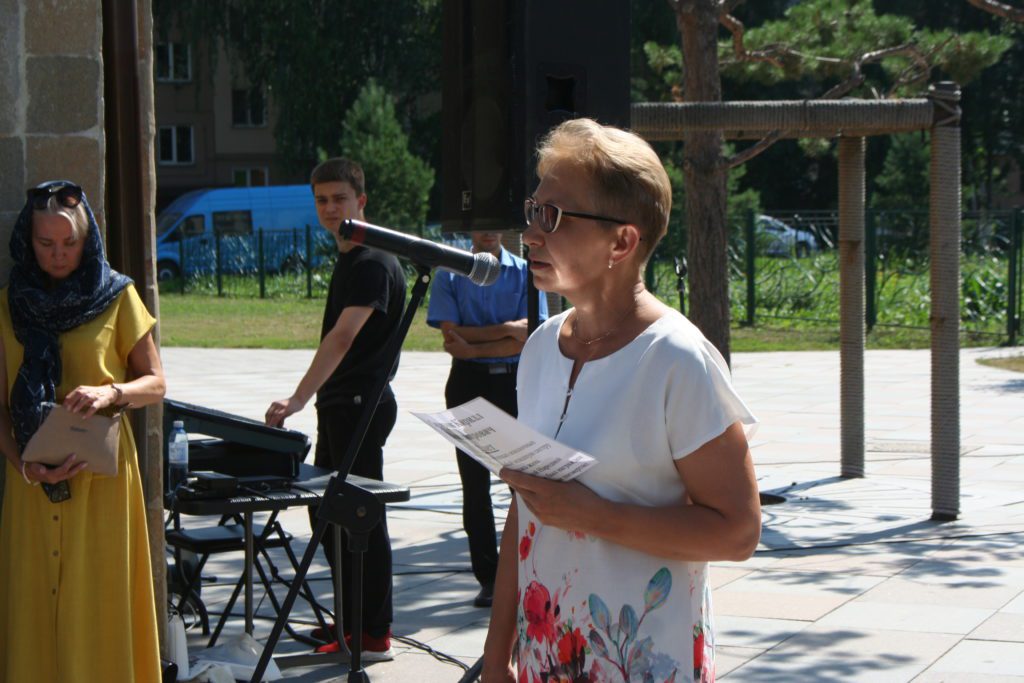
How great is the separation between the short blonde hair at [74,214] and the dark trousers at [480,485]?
7.74ft

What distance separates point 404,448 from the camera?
11062 millimetres

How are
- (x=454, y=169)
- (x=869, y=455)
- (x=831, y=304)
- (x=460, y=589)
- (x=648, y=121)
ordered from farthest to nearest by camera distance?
(x=831, y=304)
(x=869, y=455)
(x=648, y=121)
(x=460, y=589)
(x=454, y=169)

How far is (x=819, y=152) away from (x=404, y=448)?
5331 millimetres

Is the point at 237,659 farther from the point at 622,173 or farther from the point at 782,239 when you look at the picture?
the point at 782,239

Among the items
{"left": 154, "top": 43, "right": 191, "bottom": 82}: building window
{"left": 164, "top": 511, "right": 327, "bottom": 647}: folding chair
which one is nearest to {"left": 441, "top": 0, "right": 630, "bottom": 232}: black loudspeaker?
{"left": 164, "top": 511, "right": 327, "bottom": 647}: folding chair

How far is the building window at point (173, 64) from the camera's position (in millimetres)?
48562

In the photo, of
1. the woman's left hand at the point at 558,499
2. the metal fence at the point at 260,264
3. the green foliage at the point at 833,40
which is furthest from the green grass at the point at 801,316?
the woman's left hand at the point at 558,499

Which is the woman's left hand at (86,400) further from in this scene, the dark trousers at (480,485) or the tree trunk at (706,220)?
the tree trunk at (706,220)

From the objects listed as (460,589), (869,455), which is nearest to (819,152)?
(869,455)

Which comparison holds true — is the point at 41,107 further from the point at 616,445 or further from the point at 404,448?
the point at 404,448

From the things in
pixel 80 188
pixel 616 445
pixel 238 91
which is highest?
pixel 238 91

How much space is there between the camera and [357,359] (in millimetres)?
5578

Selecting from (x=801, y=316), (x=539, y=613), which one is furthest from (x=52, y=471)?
(x=801, y=316)

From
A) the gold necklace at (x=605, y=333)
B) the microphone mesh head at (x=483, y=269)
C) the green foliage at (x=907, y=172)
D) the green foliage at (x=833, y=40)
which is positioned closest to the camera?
the gold necklace at (x=605, y=333)
